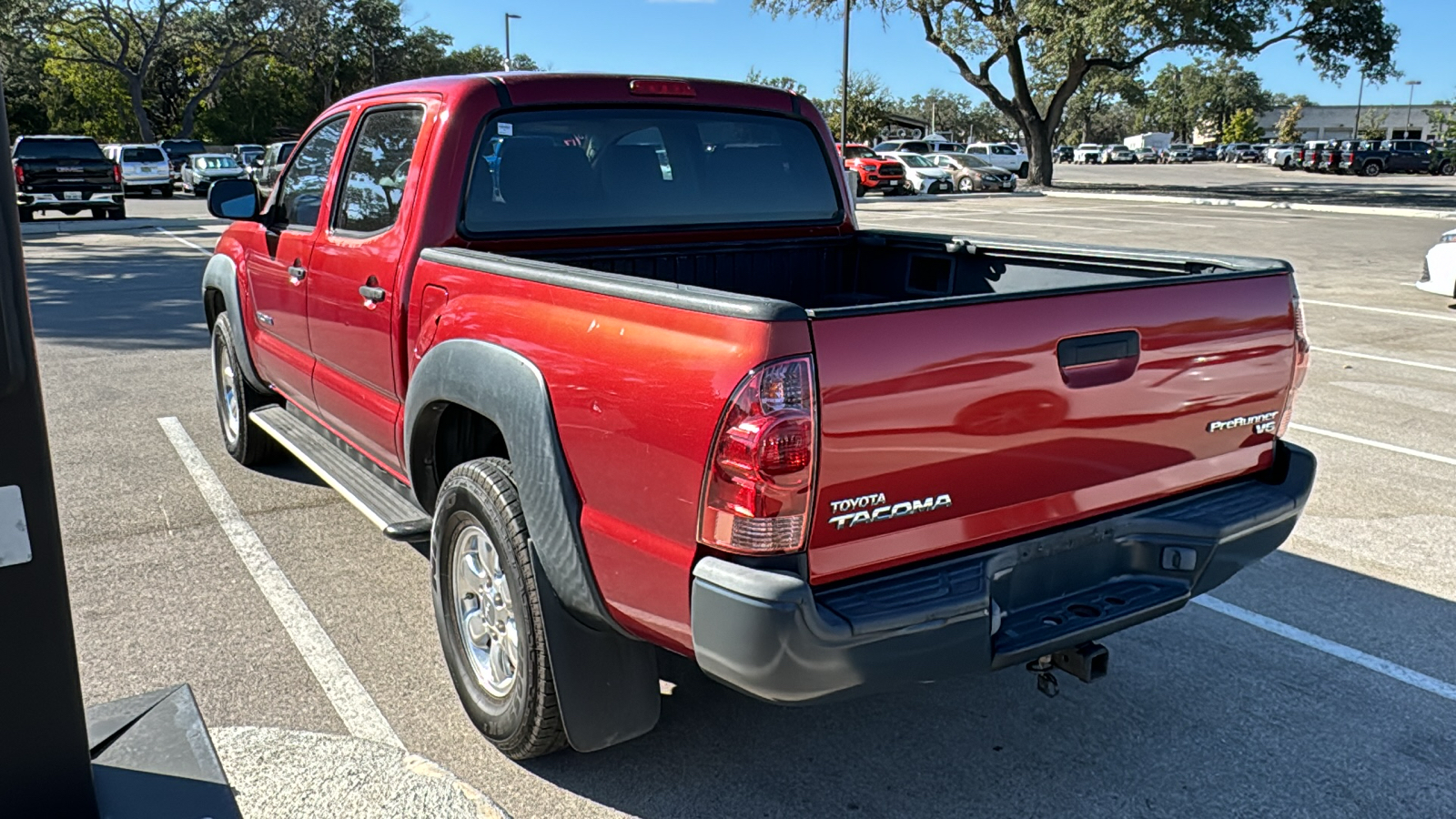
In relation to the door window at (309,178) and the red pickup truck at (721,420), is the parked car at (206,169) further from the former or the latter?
the red pickup truck at (721,420)

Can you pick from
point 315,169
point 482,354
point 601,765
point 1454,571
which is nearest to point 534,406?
point 482,354

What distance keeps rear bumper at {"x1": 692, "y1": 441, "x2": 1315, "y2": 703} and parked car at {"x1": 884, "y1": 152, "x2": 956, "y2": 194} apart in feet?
116

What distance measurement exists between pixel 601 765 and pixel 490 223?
1.86 meters

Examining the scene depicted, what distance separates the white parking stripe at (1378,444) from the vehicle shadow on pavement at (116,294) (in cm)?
877

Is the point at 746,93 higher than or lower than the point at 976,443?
higher

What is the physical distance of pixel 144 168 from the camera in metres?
34.5

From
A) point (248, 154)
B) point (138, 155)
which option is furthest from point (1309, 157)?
point (138, 155)

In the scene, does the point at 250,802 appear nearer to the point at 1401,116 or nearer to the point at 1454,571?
the point at 1454,571

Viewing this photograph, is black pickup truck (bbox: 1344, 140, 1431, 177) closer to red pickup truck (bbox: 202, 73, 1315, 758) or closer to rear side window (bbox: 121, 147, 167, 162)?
rear side window (bbox: 121, 147, 167, 162)

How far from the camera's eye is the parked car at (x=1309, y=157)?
60.0m

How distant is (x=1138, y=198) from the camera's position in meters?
34.9

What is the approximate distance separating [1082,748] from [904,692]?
0.66 metres

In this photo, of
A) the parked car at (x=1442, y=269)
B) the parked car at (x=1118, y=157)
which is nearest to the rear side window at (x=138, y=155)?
the parked car at (x=1442, y=269)

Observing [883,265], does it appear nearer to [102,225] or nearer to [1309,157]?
[102,225]
